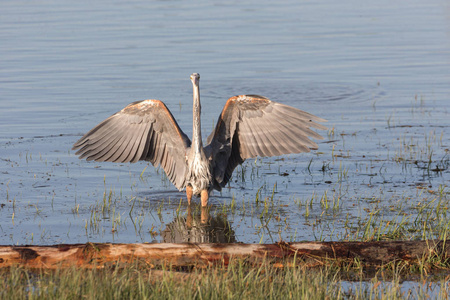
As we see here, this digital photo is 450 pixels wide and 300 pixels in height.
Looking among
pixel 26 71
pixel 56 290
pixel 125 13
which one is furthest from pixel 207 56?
pixel 56 290

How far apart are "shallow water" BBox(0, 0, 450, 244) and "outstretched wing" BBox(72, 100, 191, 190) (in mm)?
548

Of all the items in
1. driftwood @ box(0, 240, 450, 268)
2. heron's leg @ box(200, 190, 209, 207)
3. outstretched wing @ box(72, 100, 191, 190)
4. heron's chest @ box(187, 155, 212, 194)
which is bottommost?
driftwood @ box(0, 240, 450, 268)

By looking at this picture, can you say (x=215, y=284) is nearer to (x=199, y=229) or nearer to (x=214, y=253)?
(x=214, y=253)

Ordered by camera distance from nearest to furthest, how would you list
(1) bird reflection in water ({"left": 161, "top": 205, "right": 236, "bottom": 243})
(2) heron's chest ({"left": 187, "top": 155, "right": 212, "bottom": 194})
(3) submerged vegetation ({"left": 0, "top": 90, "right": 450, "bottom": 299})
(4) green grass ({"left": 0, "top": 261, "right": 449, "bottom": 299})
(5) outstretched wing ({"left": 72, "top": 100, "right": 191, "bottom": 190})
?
(4) green grass ({"left": 0, "top": 261, "right": 449, "bottom": 299}) → (3) submerged vegetation ({"left": 0, "top": 90, "right": 450, "bottom": 299}) → (1) bird reflection in water ({"left": 161, "top": 205, "right": 236, "bottom": 243}) → (2) heron's chest ({"left": 187, "top": 155, "right": 212, "bottom": 194}) → (5) outstretched wing ({"left": 72, "top": 100, "right": 191, "bottom": 190})

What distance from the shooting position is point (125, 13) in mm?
25672

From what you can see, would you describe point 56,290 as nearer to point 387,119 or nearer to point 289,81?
point 387,119

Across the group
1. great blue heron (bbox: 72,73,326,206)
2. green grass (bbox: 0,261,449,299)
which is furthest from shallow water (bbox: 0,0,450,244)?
green grass (bbox: 0,261,449,299)

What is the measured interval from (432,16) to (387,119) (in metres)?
13.5

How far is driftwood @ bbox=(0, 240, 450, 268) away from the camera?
5.61 m

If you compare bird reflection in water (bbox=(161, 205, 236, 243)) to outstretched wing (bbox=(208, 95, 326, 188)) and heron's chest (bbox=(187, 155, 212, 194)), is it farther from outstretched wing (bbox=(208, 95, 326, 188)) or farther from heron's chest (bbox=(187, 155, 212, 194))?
outstretched wing (bbox=(208, 95, 326, 188))

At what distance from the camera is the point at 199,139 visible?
8.31m

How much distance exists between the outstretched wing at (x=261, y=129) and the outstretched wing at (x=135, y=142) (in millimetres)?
481

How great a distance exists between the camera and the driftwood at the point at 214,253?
5613mm

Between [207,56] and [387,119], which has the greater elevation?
[207,56]
